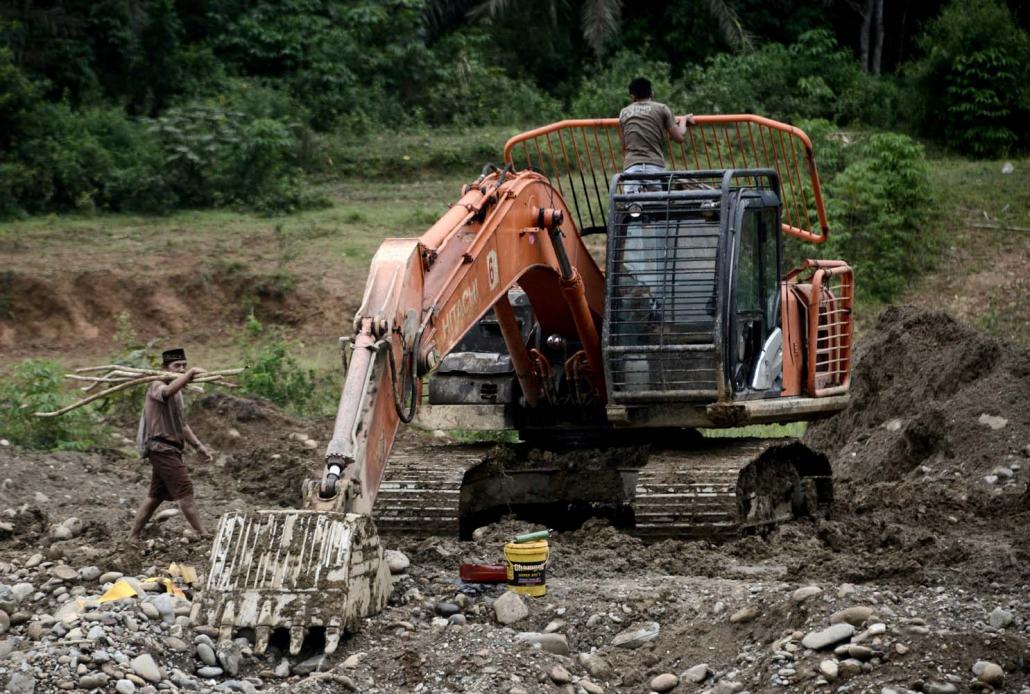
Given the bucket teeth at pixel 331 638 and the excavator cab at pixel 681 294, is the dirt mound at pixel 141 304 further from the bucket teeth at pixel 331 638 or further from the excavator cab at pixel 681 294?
the bucket teeth at pixel 331 638

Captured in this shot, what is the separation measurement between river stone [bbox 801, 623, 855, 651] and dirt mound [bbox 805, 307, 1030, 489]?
5761 mm

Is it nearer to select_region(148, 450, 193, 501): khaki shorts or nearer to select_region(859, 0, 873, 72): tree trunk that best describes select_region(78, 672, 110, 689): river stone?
select_region(148, 450, 193, 501): khaki shorts

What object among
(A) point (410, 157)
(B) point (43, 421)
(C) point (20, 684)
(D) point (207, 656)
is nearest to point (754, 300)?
(D) point (207, 656)

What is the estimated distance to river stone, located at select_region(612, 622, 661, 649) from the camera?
8.40m

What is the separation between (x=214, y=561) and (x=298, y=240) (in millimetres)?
14024

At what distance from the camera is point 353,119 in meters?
27.2

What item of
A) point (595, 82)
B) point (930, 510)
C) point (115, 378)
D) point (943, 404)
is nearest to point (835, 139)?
point (595, 82)

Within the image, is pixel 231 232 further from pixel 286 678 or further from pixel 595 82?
pixel 286 678

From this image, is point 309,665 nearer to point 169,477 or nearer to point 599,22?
point 169,477

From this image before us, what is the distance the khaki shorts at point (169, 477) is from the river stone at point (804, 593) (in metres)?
4.16

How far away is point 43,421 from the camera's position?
14.5 meters

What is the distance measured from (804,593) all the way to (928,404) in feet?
22.1

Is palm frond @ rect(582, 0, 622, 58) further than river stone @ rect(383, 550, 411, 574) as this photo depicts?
Yes

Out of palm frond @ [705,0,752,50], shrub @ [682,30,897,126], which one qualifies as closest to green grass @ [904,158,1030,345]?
shrub @ [682,30,897,126]
